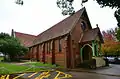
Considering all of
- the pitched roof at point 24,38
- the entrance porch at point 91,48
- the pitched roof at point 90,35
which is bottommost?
the entrance porch at point 91,48

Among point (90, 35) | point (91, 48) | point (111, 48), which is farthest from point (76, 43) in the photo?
point (111, 48)

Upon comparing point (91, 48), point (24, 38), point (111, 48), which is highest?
point (24, 38)

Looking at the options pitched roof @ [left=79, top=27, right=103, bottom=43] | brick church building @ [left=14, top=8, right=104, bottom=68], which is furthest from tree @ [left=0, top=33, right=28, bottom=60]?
pitched roof @ [left=79, top=27, right=103, bottom=43]

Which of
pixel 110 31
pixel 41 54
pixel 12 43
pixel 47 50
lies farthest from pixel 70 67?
pixel 110 31

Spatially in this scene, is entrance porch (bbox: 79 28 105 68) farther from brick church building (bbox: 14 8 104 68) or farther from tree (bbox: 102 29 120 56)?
tree (bbox: 102 29 120 56)

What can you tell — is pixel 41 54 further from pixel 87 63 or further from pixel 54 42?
pixel 87 63

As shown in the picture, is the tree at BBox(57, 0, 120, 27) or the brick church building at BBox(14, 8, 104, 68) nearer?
the tree at BBox(57, 0, 120, 27)

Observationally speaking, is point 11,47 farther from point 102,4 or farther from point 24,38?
point 102,4

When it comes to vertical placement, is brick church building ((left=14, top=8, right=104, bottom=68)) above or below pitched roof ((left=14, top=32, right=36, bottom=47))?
below

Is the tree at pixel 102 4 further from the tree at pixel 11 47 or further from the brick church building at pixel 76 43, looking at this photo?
the tree at pixel 11 47

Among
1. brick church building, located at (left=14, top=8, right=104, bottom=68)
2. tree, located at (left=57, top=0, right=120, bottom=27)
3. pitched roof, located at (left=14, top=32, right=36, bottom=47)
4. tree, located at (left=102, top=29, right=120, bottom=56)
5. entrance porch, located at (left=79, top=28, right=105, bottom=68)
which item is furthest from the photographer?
pitched roof, located at (left=14, top=32, right=36, bottom=47)

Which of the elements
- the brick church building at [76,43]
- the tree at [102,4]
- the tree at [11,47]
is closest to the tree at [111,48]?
the brick church building at [76,43]

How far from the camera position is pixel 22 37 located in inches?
2291

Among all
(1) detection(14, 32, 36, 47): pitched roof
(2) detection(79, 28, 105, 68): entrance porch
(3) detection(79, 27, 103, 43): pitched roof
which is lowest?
(2) detection(79, 28, 105, 68): entrance porch
